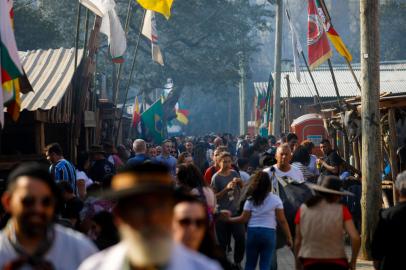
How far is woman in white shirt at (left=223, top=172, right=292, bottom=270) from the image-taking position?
9633mm

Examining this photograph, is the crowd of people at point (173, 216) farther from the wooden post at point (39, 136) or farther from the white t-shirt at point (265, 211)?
the wooden post at point (39, 136)

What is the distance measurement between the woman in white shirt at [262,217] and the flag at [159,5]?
7300 mm

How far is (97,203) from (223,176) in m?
3.45

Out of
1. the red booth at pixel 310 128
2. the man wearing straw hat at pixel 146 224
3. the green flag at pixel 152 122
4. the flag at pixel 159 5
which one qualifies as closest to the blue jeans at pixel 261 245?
the man wearing straw hat at pixel 146 224

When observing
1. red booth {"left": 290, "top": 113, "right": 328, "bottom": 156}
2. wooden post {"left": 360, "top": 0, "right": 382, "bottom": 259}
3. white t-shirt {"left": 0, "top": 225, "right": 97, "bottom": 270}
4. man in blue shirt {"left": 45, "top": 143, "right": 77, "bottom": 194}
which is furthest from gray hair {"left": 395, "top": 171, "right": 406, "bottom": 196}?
red booth {"left": 290, "top": 113, "right": 328, "bottom": 156}

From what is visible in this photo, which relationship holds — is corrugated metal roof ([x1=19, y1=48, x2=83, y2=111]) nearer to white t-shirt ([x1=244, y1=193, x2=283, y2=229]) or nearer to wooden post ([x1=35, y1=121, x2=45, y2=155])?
wooden post ([x1=35, y1=121, x2=45, y2=155])

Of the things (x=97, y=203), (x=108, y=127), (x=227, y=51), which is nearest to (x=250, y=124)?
(x=227, y=51)

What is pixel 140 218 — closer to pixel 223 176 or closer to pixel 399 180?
pixel 399 180

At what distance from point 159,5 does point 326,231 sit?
9.38m

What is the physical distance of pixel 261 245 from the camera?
32.3 ft

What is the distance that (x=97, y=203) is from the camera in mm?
8500

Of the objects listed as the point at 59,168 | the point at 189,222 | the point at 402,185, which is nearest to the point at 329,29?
the point at 59,168

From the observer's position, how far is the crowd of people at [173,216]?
3387mm

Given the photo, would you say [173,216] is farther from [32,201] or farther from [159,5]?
[159,5]
